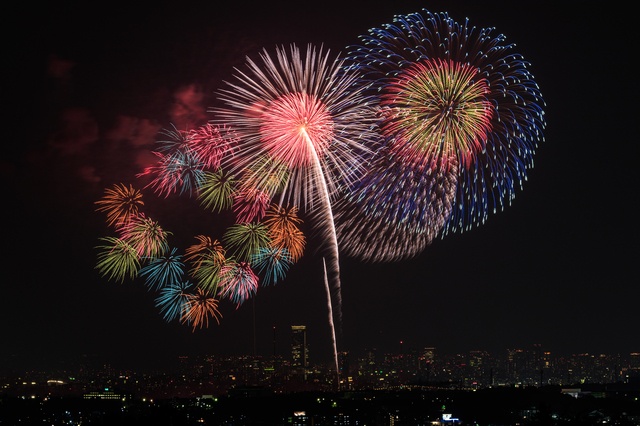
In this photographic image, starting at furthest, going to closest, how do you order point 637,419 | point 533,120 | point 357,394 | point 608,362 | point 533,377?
point 608,362 < point 533,377 < point 357,394 < point 637,419 < point 533,120

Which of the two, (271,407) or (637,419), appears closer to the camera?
(637,419)

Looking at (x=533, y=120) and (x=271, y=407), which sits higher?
(x=533, y=120)

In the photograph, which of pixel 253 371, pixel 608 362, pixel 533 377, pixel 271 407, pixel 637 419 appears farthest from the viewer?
pixel 608 362

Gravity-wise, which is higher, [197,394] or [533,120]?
[533,120]

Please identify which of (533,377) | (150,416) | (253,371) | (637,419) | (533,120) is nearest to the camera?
(533,120)

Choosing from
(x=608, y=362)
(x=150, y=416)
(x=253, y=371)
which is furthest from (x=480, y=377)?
(x=150, y=416)

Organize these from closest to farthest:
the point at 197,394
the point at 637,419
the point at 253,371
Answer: the point at 637,419
the point at 197,394
the point at 253,371

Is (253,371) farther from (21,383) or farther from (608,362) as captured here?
(608,362)

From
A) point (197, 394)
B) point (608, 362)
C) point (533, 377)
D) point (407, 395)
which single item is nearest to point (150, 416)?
point (407, 395)

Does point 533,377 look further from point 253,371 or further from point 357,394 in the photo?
point 357,394
